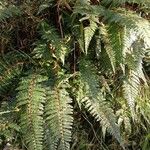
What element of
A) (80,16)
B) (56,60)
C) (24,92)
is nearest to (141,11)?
(80,16)

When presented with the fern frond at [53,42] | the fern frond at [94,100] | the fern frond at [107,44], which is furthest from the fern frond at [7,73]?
the fern frond at [107,44]

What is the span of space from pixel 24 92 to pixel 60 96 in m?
0.33

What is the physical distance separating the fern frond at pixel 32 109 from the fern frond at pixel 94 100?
38 cm

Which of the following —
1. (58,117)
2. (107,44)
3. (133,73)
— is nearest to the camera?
(58,117)

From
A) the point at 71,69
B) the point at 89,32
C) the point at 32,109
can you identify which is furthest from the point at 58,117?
the point at 89,32

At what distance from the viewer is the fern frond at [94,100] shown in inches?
149

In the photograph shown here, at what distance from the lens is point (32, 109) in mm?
3713

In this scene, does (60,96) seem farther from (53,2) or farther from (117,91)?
(53,2)

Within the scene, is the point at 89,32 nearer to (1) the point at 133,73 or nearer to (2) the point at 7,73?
(1) the point at 133,73

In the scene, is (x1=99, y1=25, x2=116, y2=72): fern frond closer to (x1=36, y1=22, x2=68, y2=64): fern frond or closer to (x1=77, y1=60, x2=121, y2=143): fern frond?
(x1=77, y1=60, x2=121, y2=143): fern frond

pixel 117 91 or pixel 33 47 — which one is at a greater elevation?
pixel 33 47

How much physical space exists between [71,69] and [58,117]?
0.60 m

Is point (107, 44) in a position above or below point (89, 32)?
below

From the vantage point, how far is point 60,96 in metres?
3.81
